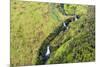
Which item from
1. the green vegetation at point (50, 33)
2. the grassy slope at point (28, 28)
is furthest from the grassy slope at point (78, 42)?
the grassy slope at point (28, 28)

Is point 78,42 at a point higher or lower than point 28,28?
lower

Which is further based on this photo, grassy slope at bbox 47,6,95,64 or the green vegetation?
grassy slope at bbox 47,6,95,64

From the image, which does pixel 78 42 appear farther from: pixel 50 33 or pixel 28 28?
pixel 28 28

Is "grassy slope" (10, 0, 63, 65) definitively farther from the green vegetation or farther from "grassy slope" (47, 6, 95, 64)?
"grassy slope" (47, 6, 95, 64)

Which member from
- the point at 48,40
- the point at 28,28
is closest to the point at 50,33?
the point at 48,40

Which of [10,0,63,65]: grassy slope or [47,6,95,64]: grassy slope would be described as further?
[47,6,95,64]: grassy slope

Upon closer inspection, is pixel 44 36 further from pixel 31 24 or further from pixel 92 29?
pixel 92 29

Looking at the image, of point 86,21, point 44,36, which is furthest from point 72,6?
point 44,36

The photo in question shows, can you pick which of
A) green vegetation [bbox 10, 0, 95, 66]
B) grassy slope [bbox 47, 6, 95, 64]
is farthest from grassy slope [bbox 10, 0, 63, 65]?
grassy slope [bbox 47, 6, 95, 64]
